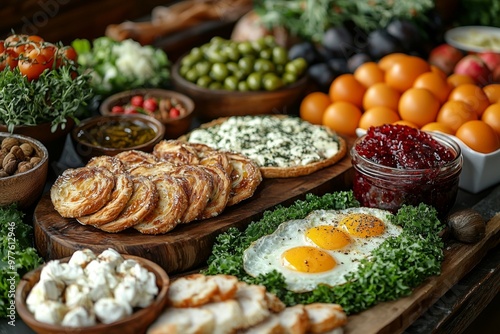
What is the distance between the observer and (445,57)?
203 inches

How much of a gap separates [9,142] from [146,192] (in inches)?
31.8

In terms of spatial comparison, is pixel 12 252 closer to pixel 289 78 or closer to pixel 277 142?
pixel 277 142

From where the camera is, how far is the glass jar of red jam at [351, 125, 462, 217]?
3.39m

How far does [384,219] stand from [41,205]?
172 centimetres

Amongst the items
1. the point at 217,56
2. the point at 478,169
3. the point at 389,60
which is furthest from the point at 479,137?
the point at 217,56

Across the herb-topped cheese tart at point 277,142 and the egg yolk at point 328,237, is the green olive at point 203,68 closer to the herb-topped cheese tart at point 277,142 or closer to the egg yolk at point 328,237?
the herb-topped cheese tart at point 277,142

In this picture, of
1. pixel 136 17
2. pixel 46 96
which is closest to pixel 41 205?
pixel 46 96

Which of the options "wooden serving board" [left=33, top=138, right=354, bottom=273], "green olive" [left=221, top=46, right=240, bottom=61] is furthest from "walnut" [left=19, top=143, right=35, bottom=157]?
"green olive" [left=221, top=46, right=240, bottom=61]

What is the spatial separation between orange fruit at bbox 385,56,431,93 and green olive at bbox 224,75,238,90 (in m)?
1.04

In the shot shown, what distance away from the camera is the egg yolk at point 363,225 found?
10.4 ft

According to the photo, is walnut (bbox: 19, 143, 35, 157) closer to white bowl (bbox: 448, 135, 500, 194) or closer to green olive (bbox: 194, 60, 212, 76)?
green olive (bbox: 194, 60, 212, 76)

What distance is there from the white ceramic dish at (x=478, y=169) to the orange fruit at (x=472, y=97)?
36 centimetres

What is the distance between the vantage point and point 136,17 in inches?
262

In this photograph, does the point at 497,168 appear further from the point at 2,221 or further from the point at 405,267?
the point at 2,221
